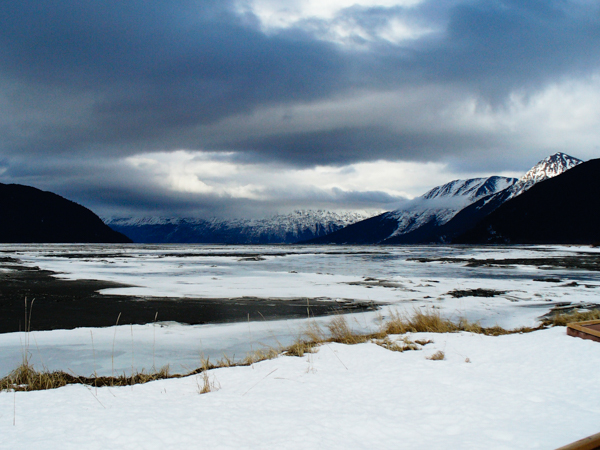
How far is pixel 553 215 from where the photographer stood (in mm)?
157625

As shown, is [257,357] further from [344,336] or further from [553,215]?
[553,215]

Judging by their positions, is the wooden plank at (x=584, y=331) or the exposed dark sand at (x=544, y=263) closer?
the wooden plank at (x=584, y=331)

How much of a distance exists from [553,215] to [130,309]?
180 metres

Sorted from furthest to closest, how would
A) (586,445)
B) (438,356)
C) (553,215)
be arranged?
(553,215) < (438,356) < (586,445)

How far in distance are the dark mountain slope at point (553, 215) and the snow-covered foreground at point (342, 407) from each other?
529 feet

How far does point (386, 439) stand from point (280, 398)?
1569 millimetres

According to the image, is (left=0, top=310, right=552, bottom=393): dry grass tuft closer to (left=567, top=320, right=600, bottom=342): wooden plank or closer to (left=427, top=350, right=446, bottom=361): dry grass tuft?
(left=427, top=350, right=446, bottom=361): dry grass tuft

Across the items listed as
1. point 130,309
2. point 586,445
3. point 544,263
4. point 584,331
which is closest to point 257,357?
point 586,445

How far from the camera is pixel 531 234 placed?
515 feet

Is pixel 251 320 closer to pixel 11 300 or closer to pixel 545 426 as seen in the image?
pixel 545 426

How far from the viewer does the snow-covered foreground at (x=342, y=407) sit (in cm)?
360

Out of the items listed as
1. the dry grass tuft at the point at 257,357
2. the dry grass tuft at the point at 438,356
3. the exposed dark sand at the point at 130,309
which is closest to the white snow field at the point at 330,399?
the dry grass tuft at the point at 438,356

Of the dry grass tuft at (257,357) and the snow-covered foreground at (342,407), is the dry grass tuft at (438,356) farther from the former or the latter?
the dry grass tuft at (257,357)

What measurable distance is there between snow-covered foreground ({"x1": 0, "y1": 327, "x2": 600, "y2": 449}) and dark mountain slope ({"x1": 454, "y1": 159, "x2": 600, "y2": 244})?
161092 millimetres
